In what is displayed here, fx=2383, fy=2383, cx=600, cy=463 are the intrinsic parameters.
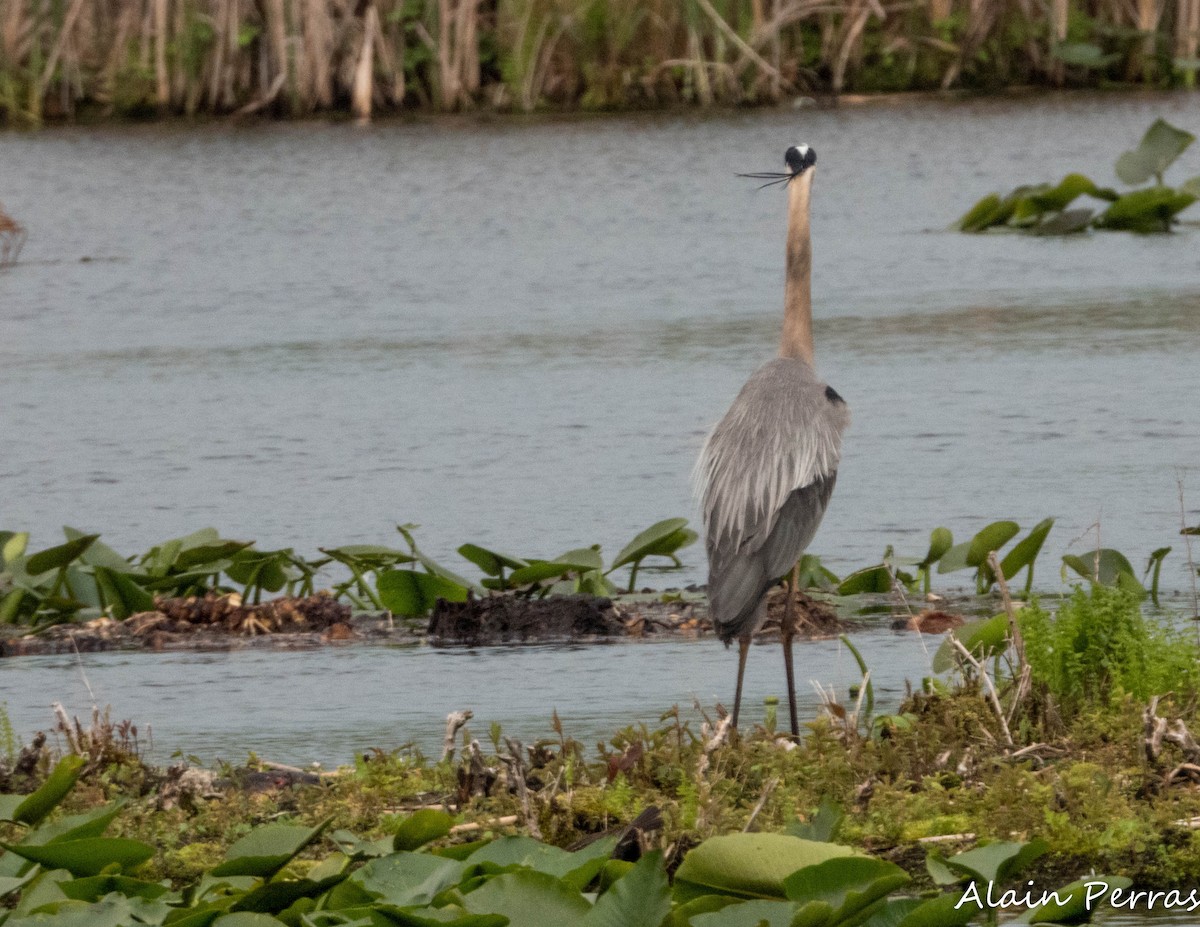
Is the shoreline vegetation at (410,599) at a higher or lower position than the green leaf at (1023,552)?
lower

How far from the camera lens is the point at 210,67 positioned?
103ft

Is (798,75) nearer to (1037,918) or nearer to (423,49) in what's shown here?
(423,49)

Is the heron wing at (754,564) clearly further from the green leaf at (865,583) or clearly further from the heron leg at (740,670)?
the green leaf at (865,583)

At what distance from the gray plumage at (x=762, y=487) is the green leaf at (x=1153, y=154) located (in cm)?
1186

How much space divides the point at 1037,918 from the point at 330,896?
1291 mm

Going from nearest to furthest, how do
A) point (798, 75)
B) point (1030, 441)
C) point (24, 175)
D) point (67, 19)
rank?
A: point (1030, 441), point (24, 175), point (67, 19), point (798, 75)

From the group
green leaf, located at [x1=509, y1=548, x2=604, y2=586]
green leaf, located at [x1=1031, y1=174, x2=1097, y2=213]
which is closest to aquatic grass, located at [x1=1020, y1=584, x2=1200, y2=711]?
green leaf, located at [x1=509, y1=548, x2=604, y2=586]

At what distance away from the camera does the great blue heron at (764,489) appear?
6.10 metres

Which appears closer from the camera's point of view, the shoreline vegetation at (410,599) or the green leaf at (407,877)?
the green leaf at (407,877)

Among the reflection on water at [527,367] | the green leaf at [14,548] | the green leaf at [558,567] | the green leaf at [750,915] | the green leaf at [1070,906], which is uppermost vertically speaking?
the green leaf at [750,915]

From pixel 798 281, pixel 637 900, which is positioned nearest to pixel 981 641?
pixel 798 281

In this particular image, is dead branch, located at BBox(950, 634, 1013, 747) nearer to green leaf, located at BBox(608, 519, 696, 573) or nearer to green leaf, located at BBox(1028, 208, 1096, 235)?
green leaf, located at BBox(608, 519, 696, 573)

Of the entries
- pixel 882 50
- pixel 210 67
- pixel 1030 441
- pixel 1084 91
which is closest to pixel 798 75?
pixel 882 50
